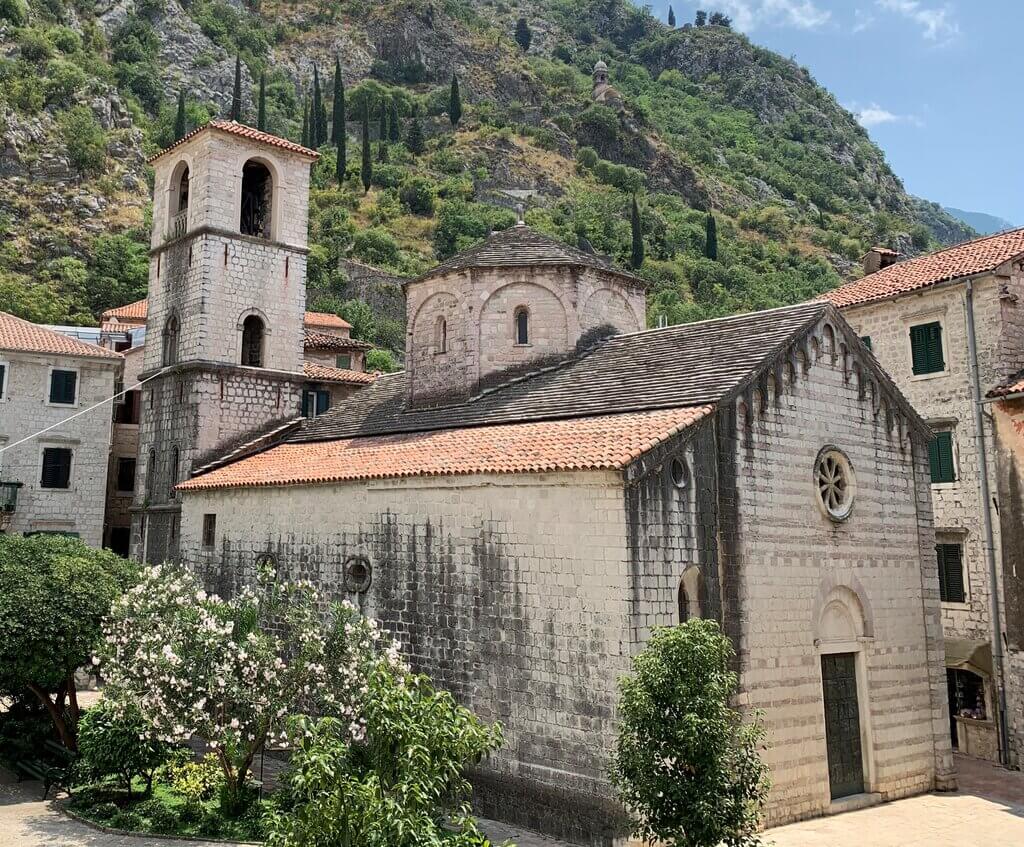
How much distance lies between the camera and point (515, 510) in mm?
14992

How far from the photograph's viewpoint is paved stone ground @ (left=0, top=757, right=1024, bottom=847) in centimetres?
1377

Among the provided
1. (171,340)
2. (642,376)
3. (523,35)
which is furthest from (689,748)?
(523,35)

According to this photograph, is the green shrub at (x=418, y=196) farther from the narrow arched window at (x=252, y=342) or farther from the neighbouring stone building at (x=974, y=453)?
the neighbouring stone building at (x=974, y=453)

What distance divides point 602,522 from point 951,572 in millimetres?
12542

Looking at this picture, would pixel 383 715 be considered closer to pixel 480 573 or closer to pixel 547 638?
pixel 547 638

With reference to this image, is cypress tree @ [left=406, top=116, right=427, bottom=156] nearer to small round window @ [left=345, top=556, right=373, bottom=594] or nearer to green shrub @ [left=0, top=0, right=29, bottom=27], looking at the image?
green shrub @ [left=0, top=0, right=29, bottom=27]

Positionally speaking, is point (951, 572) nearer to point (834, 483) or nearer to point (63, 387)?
point (834, 483)

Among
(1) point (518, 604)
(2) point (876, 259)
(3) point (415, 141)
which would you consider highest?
(3) point (415, 141)

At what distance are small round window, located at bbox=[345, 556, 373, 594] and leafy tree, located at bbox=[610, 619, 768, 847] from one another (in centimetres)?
843

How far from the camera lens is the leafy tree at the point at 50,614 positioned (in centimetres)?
1609

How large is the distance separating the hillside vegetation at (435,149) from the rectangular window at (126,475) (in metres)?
23.0

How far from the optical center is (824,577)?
53.2 ft

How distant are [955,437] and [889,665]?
7.19 m

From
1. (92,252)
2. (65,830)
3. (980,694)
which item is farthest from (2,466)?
(92,252)
